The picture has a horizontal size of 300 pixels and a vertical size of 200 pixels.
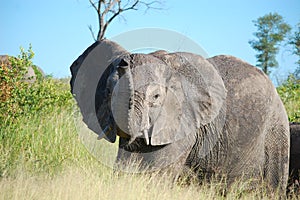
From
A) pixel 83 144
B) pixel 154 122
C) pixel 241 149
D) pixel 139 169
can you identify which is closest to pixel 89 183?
pixel 139 169

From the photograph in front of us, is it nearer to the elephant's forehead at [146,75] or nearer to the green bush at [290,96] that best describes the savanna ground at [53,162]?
the elephant's forehead at [146,75]

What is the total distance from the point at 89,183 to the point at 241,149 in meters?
1.38

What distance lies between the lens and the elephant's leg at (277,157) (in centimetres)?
480

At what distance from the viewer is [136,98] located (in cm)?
330

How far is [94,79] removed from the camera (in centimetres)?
429

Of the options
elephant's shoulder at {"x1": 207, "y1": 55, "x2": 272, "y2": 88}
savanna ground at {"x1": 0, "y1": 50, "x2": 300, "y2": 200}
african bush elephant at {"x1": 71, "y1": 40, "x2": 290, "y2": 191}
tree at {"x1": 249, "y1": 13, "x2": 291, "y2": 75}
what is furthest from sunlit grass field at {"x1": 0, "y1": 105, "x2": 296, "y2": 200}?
tree at {"x1": 249, "y1": 13, "x2": 291, "y2": 75}

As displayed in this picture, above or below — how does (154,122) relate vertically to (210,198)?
above

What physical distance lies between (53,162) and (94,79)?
1.24 metres

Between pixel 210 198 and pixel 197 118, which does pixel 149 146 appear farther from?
pixel 210 198

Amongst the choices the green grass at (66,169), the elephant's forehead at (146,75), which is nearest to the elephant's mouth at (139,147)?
the green grass at (66,169)

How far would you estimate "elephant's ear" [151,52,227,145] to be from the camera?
3.69 m

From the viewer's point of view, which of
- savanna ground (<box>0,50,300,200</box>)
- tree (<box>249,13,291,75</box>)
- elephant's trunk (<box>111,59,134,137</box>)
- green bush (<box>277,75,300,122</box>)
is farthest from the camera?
tree (<box>249,13,291,75</box>)

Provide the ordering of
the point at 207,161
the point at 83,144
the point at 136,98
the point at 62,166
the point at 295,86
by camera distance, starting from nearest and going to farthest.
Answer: the point at 136,98 < the point at 207,161 < the point at 62,166 < the point at 83,144 < the point at 295,86

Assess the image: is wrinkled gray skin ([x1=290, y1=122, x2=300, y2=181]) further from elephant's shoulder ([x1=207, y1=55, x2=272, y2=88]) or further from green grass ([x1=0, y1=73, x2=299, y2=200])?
elephant's shoulder ([x1=207, y1=55, x2=272, y2=88])
